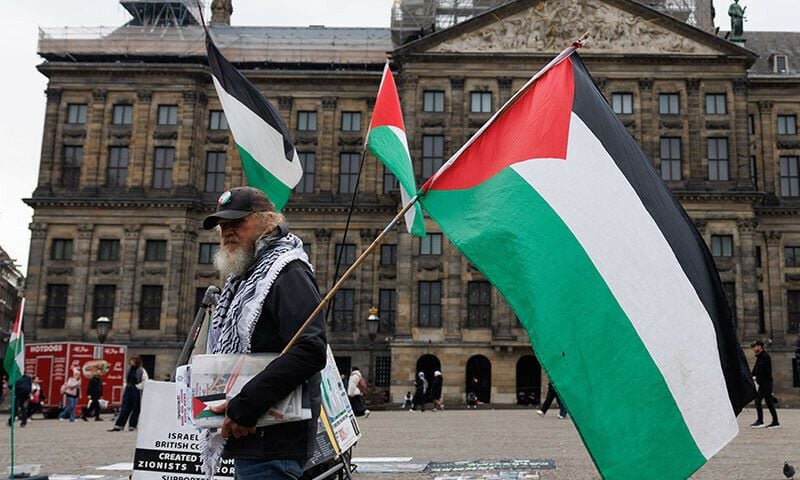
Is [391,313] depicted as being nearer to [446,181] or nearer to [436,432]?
[436,432]

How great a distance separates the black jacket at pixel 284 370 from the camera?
3.98m

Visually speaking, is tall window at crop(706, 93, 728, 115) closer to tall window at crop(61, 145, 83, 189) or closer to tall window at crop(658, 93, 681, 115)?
tall window at crop(658, 93, 681, 115)

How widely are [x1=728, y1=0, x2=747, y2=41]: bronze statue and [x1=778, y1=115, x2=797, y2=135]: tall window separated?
6845mm

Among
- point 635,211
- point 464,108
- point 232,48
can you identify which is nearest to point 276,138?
point 635,211

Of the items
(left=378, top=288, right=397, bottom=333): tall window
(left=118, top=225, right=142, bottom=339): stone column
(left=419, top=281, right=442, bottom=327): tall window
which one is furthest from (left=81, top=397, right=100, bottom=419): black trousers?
(left=378, top=288, right=397, bottom=333): tall window

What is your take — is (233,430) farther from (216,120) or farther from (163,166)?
(216,120)

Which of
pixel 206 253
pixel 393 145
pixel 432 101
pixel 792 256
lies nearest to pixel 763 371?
pixel 393 145

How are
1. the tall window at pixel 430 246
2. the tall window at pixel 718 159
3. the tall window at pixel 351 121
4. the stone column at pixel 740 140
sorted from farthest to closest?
the tall window at pixel 351 121 → the tall window at pixel 718 159 → the stone column at pixel 740 140 → the tall window at pixel 430 246

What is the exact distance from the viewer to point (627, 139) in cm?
536

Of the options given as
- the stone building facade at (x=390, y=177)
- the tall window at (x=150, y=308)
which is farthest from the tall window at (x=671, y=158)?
the tall window at (x=150, y=308)

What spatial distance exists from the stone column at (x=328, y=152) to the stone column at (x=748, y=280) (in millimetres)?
22414

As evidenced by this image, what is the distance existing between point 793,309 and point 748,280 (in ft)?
18.0

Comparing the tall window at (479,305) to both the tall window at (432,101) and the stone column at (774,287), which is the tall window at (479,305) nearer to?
the tall window at (432,101)

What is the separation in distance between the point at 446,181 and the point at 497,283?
82 cm
